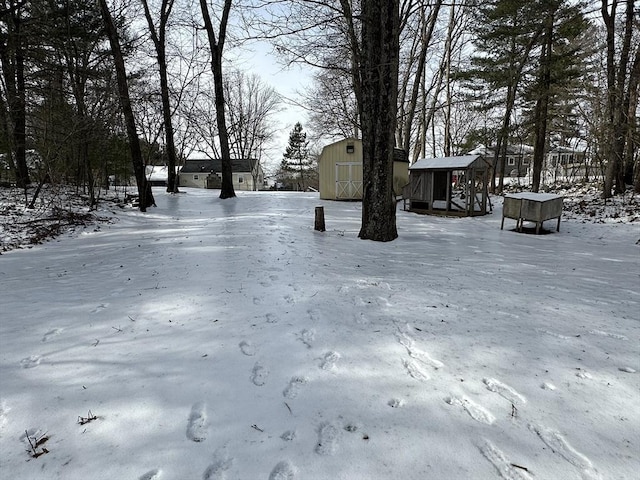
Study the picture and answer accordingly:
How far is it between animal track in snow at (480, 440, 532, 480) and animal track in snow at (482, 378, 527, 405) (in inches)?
18.2

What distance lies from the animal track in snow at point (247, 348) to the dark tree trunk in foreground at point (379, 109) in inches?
181

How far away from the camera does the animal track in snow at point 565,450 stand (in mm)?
1572

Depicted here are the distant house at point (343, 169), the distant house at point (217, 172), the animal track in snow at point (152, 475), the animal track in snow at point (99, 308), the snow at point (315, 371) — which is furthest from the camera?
the distant house at point (217, 172)

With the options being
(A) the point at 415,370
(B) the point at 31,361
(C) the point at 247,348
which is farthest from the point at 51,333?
(A) the point at 415,370

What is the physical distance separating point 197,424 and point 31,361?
147cm

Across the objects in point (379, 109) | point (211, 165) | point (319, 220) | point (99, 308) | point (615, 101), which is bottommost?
point (99, 308)

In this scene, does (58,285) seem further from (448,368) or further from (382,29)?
(382,29)

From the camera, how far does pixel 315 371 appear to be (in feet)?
7.74

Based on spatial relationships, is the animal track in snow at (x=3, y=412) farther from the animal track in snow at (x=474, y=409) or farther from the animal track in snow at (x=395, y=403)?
the animal track in snow at (x=474, y=409)

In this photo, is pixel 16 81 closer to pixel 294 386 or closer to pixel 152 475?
pixel 294 386

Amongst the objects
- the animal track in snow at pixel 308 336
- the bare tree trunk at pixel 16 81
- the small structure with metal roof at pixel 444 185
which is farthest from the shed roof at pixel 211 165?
the animal track in snow at pixel 308 336

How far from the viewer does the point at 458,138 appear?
3181cm

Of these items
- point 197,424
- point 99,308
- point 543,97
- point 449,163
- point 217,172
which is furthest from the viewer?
point 217,172

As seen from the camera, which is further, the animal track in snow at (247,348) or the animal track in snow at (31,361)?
the animal track in snow at (247,348)
